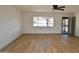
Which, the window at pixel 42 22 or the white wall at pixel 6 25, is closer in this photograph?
the white wall at pixel 6 25

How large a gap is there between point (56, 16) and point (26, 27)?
3237 millimetres

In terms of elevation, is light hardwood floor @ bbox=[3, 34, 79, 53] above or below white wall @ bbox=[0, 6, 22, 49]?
below

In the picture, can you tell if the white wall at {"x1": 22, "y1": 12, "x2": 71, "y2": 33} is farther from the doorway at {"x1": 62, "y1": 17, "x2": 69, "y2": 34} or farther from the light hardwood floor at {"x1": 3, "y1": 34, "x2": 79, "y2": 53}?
the light hardwood floor at {"x1": 3, "y1": 34, "x2": 79, "y2": 53}

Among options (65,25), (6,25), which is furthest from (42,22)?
(6,25)

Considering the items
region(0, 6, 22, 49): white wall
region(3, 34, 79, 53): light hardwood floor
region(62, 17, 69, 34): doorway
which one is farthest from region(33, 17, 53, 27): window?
region(0, 6, 22, 49): white wall

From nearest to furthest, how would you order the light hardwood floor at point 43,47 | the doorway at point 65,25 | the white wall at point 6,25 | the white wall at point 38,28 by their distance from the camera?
1. the light hardwood floor at point 43,47
2. the white wall at point 6,25
3. the white wall at point 38,28
4. the doorway at point 65,25

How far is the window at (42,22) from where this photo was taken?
492 inches

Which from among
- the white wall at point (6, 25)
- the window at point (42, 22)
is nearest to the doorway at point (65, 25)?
the window at point (42, 22)

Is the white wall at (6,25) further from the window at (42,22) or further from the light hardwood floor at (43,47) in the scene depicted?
the window at (42,22)

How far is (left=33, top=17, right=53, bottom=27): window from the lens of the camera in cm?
1251

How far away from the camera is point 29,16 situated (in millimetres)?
12430

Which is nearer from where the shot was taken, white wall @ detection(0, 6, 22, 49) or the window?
white wall @ detection(0, 6, 22, 49)

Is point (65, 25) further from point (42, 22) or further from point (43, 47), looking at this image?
point (43, 47)

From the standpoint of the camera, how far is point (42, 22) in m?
12.6
